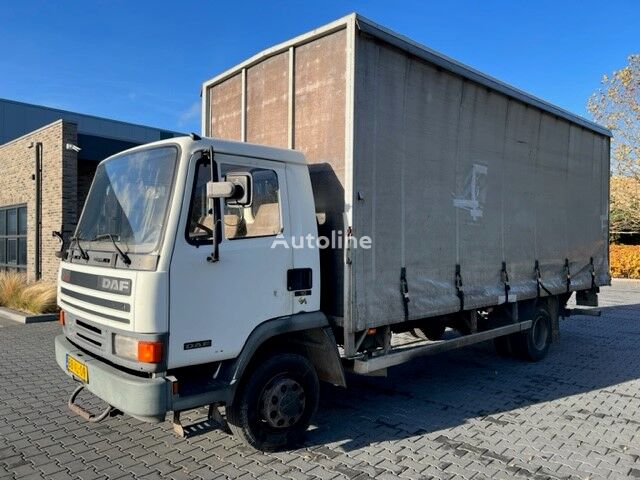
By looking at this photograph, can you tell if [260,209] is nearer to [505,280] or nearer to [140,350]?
[140,350]

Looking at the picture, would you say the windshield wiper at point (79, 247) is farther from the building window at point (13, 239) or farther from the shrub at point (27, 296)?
the building window at point (13, 239)

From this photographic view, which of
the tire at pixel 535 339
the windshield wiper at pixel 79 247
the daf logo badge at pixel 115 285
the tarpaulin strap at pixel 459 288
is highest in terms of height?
the windshield wiper at pixel 79 247

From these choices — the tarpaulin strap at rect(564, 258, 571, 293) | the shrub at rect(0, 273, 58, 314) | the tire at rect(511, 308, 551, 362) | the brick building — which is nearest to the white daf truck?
the tire at rect(511, 308, 551, 362)

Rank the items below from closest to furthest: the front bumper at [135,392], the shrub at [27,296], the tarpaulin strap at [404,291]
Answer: the front bumper at [135,392]
the tarpaulin strap at [404,291]
the shrub at [27,296]

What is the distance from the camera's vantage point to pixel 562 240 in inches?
299

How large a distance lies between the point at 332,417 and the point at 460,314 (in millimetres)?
2139

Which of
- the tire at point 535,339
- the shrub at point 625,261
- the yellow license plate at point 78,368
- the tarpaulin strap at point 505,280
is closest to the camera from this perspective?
the yellow license plate at point 78,368

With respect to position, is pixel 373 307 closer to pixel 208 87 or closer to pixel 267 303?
pixel 267 303

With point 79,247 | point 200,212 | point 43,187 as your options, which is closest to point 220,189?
point 200,212

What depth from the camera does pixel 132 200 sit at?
12.8ft

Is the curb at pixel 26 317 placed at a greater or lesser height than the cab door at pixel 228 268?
lesser

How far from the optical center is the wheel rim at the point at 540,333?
7492 mm

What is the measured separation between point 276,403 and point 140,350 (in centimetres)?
127

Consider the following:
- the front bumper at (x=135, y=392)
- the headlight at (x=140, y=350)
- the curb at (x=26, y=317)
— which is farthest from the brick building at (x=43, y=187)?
the headlight at (x=140, y=350)
